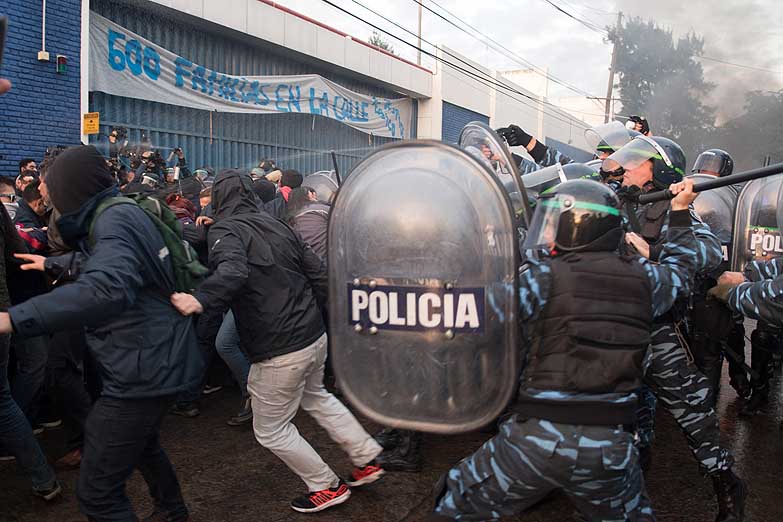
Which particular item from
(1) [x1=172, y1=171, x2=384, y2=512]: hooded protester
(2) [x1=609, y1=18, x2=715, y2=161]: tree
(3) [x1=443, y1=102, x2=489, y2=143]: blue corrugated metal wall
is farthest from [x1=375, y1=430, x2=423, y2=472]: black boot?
(2) [x1=609, y1=18, x2=715, y2=161]: tree

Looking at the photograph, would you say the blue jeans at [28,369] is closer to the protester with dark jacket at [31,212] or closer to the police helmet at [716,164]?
the protester with dark jacket at [31,212]

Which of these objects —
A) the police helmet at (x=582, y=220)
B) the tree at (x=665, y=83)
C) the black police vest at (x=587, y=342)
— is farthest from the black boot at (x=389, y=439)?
the tree at (x=665, y=83)

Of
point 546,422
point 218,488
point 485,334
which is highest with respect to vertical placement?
point 485,334

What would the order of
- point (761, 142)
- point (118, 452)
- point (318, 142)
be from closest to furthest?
point (118, 452)
point (318, 142)
point (761, 142)

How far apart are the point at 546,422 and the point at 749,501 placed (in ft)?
7.98

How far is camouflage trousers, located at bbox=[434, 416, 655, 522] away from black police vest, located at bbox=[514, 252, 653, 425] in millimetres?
51

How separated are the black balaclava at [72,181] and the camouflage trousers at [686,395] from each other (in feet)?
→ 8.60

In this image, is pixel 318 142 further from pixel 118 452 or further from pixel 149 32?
pixel 118 452

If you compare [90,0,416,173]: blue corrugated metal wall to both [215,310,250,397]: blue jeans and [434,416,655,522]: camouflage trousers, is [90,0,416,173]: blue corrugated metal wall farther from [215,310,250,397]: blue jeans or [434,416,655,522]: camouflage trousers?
[434,416,655,522]: camouflage trousers

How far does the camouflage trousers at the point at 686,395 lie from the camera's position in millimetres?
3150

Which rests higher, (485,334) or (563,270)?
(563,270)

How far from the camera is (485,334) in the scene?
2.15 m

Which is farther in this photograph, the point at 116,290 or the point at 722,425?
the point at 722,425

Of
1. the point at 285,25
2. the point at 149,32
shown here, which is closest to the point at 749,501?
the point at 149,32
